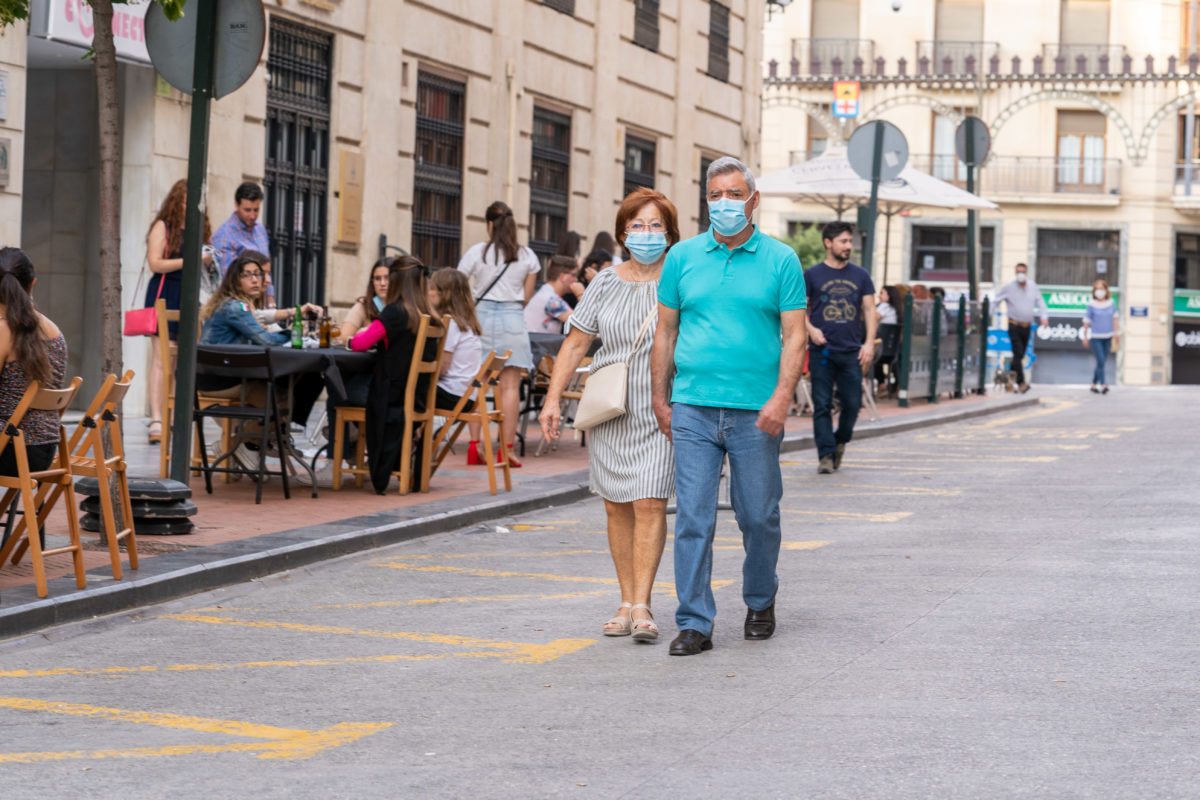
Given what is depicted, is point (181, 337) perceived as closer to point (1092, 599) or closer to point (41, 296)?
point (1092, 599)

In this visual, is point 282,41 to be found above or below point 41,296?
above

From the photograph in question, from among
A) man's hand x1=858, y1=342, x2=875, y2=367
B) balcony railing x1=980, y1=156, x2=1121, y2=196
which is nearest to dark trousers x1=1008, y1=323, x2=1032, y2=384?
man's hand x1=858, y1=342, x2=875, y2=367

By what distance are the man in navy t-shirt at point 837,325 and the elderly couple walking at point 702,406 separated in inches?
266

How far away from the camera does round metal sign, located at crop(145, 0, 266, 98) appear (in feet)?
30.2

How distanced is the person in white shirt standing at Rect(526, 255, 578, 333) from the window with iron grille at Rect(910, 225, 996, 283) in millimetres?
39198

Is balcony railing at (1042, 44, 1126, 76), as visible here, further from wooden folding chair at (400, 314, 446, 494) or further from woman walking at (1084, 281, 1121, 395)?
wooden folding chair at (400, 314, 446, 494)

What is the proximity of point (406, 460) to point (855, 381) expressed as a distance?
4214mm

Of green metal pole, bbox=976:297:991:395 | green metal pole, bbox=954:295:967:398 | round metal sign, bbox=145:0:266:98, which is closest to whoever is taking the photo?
round metal sign, bbox=145:0:266:98

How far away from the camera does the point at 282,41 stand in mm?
17594

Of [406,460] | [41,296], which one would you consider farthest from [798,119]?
[406,460]

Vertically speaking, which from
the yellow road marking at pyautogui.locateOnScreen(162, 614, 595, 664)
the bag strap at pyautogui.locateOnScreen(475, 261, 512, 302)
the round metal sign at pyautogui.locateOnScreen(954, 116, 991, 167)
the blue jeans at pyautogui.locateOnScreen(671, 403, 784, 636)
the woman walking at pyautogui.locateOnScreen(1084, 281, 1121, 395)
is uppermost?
the round metal sign at pyautogui.locateOnScreen(954, 116, 991, 167)

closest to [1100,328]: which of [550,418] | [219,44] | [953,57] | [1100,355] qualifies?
[1100,355]

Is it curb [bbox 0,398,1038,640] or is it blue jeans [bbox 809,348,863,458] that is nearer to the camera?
curb [bbox 0,398,1038,640]

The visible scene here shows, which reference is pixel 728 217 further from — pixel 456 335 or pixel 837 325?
pixel 837 325
